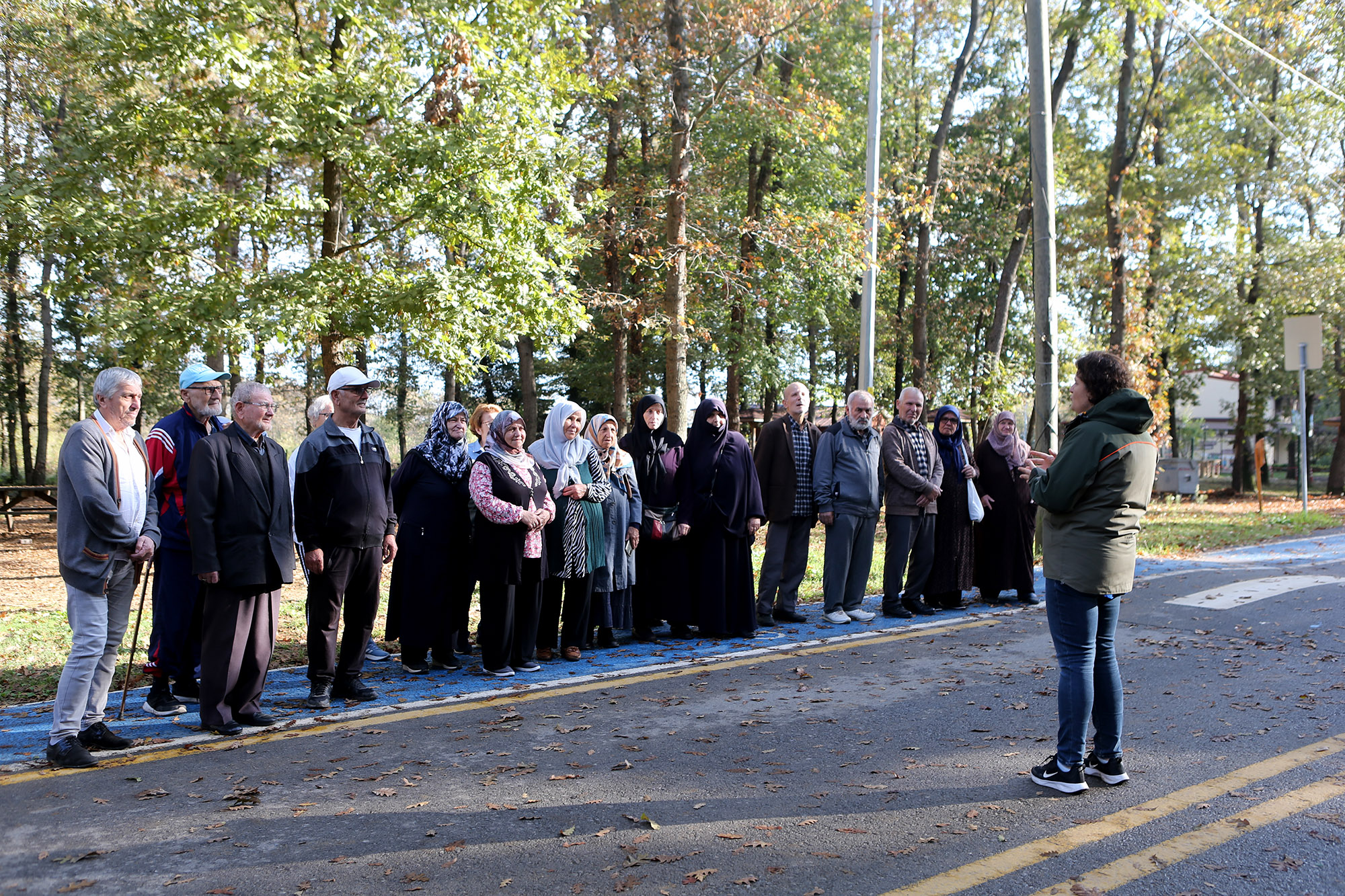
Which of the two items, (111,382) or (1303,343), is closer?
(111,382)

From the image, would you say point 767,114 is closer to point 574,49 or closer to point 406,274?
point 574,49

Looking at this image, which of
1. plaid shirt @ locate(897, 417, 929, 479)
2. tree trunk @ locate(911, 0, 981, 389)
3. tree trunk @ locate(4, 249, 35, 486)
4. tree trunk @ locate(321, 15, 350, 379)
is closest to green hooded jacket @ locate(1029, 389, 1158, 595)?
plaid shirt @ locate(897, 417, 929, 479)

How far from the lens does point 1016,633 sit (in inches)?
336

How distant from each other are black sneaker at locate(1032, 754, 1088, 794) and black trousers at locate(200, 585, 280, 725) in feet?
14.5

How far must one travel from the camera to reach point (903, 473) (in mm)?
9344

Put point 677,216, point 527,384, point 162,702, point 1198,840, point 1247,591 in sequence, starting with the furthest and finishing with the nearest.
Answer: point 527,384, point 677,216, point 1247,591, point 162,702, point 1198,840

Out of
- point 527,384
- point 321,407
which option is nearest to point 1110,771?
point 321,407

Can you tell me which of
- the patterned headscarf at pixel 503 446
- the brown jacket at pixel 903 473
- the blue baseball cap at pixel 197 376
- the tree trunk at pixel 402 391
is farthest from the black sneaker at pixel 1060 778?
the tree trunk at pixel 402 391

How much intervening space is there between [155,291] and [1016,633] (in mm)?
10843

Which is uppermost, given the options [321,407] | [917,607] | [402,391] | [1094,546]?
[402,391]

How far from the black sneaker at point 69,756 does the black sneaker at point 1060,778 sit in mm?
4845

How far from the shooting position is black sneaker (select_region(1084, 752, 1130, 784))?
15.6 ft

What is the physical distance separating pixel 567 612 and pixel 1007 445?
5133 millimetres

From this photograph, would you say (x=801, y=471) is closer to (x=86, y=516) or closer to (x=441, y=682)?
(x=441, y=682)
